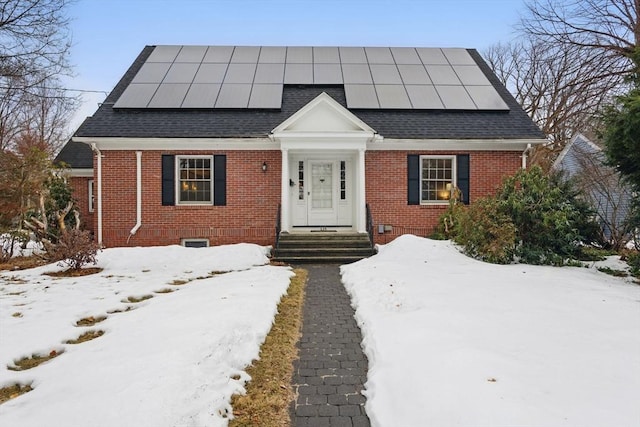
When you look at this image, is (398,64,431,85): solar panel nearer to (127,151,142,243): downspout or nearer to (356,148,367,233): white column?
(356,148,367,233): white column

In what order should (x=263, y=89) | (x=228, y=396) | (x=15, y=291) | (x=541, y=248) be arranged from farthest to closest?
(x=263, y=89) < (x=541, y=248) < (x=15, y=291) < (x=228, y=396)

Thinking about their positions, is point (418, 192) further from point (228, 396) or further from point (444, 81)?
point (228, 396)

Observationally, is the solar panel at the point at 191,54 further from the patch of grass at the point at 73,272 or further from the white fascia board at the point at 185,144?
the patch of grass at the point at 73,272

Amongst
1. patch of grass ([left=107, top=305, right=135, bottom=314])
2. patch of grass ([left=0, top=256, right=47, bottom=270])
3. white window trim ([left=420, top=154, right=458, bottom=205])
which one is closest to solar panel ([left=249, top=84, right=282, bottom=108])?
white window trim ([left=420, top=154, right=458, bottom=205])

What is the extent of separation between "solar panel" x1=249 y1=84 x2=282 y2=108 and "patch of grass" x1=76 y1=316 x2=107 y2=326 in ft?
26.9

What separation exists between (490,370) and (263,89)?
11228 mm

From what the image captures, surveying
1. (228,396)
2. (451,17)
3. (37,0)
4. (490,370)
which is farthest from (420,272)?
(451,17)

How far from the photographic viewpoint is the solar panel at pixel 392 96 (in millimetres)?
12180

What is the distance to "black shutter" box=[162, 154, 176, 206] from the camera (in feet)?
36.7

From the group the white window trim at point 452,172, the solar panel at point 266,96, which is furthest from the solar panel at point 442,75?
the solar panel at point 266,96

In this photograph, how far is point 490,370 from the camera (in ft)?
10.6

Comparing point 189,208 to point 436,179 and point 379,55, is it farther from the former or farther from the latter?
point 379,55

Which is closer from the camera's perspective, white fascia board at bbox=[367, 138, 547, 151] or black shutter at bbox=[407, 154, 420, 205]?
white fascia board at bbox=[367, 138, 547, 151]

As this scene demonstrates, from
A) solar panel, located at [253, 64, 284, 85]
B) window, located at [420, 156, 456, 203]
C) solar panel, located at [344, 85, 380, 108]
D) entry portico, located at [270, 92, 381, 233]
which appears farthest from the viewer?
solar panel, located at [253, 64, 284, 85]
